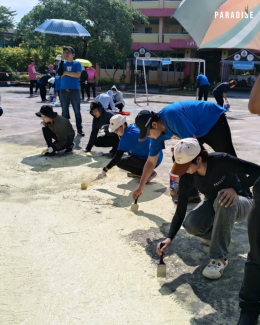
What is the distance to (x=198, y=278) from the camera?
2.66 m

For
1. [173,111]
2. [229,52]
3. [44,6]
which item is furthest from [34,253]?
[229,52]

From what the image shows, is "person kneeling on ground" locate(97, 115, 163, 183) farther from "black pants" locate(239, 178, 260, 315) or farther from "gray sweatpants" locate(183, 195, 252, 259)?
"black pants" locate(239, 178, 260, 315)

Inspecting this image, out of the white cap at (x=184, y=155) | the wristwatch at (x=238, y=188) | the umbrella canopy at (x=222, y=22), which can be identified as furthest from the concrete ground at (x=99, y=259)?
the umbrella canopy at (x=222, y=22)

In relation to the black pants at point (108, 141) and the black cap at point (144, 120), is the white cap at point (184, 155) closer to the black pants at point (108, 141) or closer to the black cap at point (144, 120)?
the black cap at point (144, 120)

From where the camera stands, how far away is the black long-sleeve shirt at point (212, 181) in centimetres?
258

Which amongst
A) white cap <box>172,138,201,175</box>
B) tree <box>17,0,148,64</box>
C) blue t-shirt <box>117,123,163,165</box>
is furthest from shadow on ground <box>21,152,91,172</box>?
tree <box>17,0,148,64</box>

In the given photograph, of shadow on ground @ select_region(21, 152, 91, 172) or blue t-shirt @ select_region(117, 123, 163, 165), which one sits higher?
blue t-shirt @ select_region(117, 123, 163, 165)

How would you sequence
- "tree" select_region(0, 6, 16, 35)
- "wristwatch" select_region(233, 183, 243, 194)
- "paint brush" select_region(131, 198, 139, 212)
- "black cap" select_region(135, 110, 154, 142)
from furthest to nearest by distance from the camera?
"tree" select_region(0, 6, 16, 35) → "paint brush" select_region(131, 198, 139, 212) → "black cap" select_region(135, 110, 154, 142) → "wristwatch" select_region(233, 183, 243, 194)

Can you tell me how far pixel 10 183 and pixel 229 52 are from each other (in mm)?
26886

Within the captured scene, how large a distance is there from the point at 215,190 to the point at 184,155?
489 mm

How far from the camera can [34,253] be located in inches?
117

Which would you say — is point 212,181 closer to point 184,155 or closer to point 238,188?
point 238,188

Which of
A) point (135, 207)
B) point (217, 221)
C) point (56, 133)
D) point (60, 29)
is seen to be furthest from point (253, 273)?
point (60, 29)

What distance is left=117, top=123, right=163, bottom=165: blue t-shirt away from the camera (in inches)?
173
